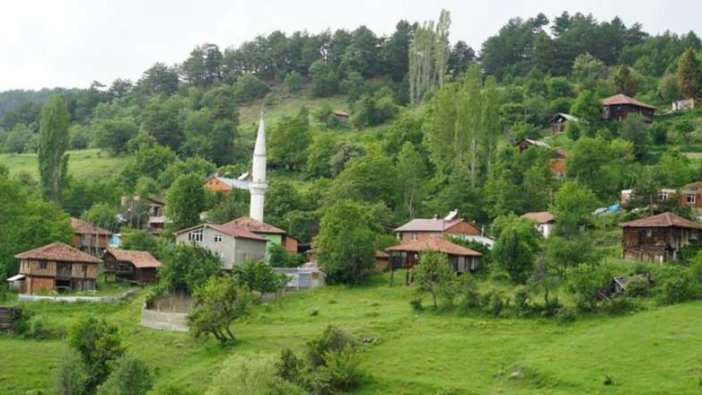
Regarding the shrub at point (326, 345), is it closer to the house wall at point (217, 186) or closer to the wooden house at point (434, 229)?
the wooden house at point (434, 229)

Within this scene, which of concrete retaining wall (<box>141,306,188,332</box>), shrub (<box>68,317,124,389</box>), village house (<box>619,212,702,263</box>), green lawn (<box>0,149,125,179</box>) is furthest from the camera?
green lawn (<box>0,149,125,179</box>)

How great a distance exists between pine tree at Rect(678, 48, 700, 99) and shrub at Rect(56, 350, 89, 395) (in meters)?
77.6

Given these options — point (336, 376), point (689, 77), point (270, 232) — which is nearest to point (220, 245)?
point (270, 232)

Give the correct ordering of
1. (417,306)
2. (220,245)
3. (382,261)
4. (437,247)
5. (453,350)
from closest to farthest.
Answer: (453,350) → (417,306) → (437,247) → (220,245) → (382,261)

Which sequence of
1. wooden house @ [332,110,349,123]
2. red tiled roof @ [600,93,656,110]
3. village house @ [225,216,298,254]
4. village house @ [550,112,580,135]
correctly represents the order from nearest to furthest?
1. village house @ [225,216,298,254]
2. red tiled roof @ [600,93,656,110]
3. village house @ [550,112,580,135]
4. wooden house @ [332,110,349,123]

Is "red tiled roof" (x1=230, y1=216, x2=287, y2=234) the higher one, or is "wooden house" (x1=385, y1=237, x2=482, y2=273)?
"red tiled roof" (x1=230, y1=216, x2=287, y2=234)

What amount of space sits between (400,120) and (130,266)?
143 ft

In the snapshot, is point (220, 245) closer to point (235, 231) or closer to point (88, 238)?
point (235, 231)

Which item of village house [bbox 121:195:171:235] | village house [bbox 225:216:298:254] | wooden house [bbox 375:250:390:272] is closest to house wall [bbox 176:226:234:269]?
village house [bbox 225:216:298:254]

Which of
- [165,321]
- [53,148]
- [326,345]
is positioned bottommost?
[326,345]

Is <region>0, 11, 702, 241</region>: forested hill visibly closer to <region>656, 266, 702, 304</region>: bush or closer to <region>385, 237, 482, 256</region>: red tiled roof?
<region>385, 237, 482, 256</region>: red tiled roof

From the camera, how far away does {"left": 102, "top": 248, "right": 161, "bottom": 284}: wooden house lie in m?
67.9

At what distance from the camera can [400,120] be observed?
10550cm

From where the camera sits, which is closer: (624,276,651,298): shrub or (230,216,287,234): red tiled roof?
(624,276,651,298): shrub
